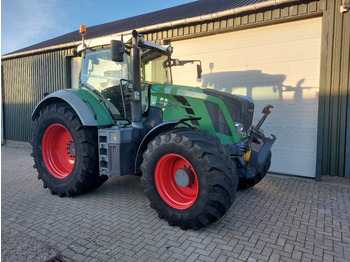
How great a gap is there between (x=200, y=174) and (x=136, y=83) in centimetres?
168

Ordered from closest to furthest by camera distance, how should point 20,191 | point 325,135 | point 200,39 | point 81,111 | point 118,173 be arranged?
point 118,173, point 81,111, point 20,191, point 325,135, point 200,39

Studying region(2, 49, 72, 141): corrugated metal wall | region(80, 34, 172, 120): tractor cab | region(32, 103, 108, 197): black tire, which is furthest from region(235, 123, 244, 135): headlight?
region(2, 49, 72, 141): corrugated metal wall

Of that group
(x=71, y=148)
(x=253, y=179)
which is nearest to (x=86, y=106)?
(x=71, y=148)

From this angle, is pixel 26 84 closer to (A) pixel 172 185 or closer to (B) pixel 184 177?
(A) pixel 172 185

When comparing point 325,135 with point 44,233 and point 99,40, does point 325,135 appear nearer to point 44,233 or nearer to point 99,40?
point 99,40

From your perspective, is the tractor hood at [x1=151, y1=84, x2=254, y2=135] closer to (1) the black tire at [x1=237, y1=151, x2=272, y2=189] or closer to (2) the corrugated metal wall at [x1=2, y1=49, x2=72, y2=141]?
(1) the black tire at [x1=237, y1=151, x2=272, y2=189]

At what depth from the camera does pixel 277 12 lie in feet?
18.4

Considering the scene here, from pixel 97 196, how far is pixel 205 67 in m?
4.33

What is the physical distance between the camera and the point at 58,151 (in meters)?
4.76

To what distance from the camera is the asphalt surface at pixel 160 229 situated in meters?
2.66

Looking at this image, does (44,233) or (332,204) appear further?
(332,204)

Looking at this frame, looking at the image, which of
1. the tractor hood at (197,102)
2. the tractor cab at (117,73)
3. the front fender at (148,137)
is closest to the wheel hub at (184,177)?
the front fender at (148,137)

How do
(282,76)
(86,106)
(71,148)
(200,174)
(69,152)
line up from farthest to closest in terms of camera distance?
(282,76), (69,152), (71,148), (86,106), (200,174)

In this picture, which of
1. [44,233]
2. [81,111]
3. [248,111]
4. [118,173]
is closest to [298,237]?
[248,111]
